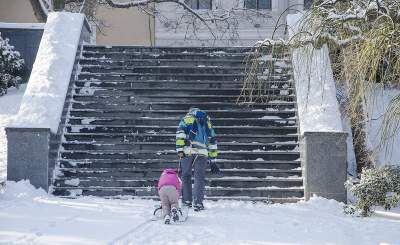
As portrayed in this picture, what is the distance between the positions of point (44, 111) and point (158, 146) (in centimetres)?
218

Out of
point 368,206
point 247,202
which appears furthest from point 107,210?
point 368,206

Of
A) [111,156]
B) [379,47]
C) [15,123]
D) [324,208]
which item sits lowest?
[324,208]

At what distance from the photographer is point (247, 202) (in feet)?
31.1

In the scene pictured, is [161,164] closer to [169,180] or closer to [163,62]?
[169,180]

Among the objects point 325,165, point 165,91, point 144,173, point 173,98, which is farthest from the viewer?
point 165,91

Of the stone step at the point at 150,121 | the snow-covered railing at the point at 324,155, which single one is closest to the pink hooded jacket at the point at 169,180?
the snow-covered railing at the point at 324,155

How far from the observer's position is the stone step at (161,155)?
10.6 m

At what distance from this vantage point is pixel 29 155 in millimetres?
9805

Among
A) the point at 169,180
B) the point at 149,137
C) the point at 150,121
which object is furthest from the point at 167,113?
the point at 169,180

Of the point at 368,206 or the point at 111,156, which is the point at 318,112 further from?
the point at 111,156

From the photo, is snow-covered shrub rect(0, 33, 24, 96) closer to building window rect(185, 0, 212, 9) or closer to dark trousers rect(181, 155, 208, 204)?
dark trousers rect(181, 155, 208, 204)

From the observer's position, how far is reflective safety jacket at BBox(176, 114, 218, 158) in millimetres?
8516

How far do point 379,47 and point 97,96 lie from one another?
7.51 m

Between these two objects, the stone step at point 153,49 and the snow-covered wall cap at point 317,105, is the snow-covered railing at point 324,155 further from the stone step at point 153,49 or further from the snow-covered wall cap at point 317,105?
the stone step at point 153,49
